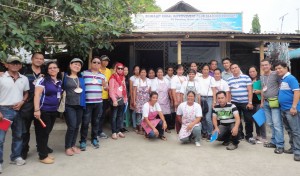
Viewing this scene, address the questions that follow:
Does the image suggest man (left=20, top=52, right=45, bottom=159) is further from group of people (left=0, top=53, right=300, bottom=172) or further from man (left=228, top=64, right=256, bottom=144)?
man (left=228, top=64, right=256, bottom=144)

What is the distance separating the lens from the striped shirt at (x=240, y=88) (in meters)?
5.34

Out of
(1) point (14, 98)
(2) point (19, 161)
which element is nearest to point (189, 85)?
(1) point (14, 98)

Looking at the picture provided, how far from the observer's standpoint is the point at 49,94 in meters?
4.09

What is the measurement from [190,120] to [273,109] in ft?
5.19

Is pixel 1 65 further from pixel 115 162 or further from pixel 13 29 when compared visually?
pixel 115 162

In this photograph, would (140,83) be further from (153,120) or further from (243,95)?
(243,95)

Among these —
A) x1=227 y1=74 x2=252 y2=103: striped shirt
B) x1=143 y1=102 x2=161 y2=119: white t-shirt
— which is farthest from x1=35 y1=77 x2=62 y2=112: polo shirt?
x1=227 y1=74 x2=252 y2=103: striped shirt

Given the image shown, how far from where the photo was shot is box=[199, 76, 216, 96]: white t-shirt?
5609 mm

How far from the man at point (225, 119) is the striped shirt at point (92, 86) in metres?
2.34

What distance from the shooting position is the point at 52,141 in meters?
5.55

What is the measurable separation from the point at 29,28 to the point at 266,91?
4368 mm

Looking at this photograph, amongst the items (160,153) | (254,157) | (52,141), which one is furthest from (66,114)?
(254,157)

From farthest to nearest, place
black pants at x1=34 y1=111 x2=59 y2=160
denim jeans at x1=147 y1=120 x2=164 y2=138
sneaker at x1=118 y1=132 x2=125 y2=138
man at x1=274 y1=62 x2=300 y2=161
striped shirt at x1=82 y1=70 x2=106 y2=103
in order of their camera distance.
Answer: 1. sneaker at x1=118 y1=132 x2=125 y2=138
2. denim jeans at x1=147 y1=120 x2=164 y2=138
3. striped shirt at x1=82 y1=70 x2=106 y2=103
4. man at x1=274 y1=62 x2=300 y2=161
5. black pants at x1=34 y1=111 x2=59 y2=160

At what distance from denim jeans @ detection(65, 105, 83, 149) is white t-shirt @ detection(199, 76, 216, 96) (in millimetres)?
2644
